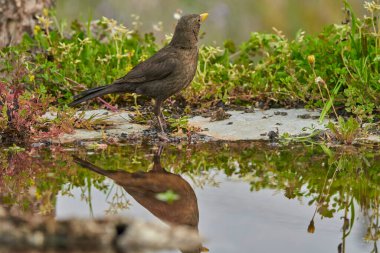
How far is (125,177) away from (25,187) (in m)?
0.65

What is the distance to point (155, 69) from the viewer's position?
22.4ft

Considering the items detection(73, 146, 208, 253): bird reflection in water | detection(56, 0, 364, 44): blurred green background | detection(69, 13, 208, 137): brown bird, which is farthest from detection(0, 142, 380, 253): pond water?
Result: detection(56, 0, 364, 44): blurred green background

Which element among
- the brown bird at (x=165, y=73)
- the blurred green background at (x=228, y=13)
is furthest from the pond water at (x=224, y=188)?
the blurred green background at (x=228, y=13)

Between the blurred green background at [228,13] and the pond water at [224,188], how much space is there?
298 inches

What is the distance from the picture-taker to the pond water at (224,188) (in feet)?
13.4

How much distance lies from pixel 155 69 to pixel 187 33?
0.46 m

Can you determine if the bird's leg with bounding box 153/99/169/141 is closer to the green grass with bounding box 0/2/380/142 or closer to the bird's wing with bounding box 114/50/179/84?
the bird's wing with bounding box 114/50/179/84

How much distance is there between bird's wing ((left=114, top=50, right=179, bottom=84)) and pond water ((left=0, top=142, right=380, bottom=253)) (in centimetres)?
80

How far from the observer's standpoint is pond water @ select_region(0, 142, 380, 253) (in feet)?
13.4

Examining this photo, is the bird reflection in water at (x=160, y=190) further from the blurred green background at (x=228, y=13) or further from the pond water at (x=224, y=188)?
A: the blurred green background at (x=228, y=13)

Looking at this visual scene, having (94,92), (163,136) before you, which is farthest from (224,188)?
(94,92)

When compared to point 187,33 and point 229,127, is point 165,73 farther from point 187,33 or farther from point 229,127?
point 229,127

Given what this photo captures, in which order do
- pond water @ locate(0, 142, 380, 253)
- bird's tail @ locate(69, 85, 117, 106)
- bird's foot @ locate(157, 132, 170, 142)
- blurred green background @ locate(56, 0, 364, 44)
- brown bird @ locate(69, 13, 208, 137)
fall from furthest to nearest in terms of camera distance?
blurred green background @ locate(56, 0, 364, 44) < bird's tail @ locate(69, 85, 117, 106) < brown bird @ locate(69, 13, 208, 137) < bird's foot @ locate(157, 132, 170, 142) < pond water @ locate(0, 142, 380, 253)

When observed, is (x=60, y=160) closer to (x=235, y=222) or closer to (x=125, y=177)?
(x=125, y=177)
